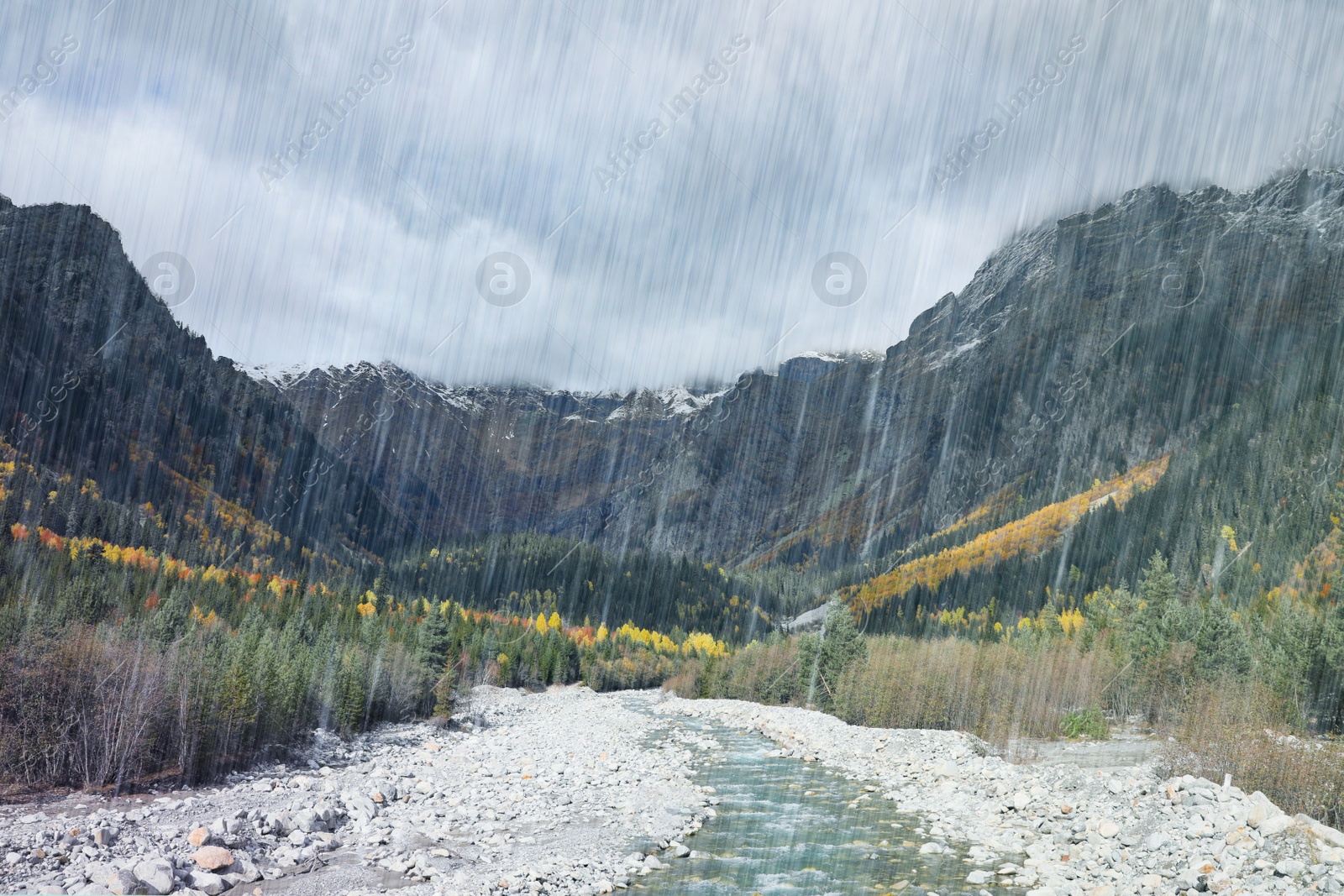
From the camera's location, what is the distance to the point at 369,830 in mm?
17484

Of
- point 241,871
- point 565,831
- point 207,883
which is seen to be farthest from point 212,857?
point 565,831

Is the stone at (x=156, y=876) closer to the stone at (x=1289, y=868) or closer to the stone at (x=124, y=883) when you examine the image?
the stone at (x=124, y=883)

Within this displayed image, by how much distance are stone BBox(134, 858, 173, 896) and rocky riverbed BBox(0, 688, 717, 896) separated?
27 mm

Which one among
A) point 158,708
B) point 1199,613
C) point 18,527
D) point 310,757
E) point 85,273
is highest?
point 85,273

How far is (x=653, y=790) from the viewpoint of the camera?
2466cm

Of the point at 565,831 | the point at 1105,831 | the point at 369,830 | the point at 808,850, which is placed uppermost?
the point at 1105,831

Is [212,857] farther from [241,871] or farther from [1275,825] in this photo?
[1275,825]

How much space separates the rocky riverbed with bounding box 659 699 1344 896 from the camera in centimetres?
1346

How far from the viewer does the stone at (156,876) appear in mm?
12203

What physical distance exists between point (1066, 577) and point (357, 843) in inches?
4404

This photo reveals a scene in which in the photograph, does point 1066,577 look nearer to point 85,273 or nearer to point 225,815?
point 225,815

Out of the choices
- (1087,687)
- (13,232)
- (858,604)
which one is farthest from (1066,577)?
(13,232)

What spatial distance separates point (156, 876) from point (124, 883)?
471 mm

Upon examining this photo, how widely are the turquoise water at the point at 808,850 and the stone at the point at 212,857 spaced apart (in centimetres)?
766
